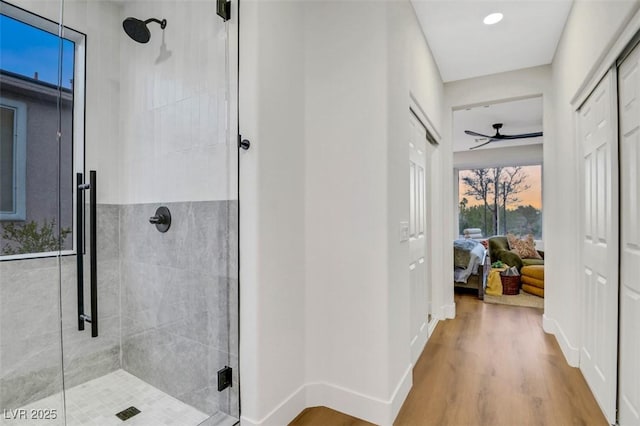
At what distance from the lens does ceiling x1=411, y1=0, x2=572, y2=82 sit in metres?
2.52

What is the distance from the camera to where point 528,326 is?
3.51 metres

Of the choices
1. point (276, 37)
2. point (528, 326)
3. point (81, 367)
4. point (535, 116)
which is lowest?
point (528, 326)

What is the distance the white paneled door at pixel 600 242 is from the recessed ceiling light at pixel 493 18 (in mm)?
923

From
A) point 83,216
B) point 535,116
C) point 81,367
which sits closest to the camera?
point 83,216

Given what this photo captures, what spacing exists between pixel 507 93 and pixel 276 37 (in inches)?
111

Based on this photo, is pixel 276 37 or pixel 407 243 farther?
pixel 407 243

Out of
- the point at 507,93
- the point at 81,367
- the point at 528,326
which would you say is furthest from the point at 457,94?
the point at 81,367

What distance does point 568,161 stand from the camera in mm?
2764

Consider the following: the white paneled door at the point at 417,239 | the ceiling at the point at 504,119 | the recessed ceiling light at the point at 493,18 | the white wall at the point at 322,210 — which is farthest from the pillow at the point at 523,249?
the white wall at the point at 322,210

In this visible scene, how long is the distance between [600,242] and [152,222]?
2741 mm

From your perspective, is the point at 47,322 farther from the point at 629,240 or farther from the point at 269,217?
the point at 629,240

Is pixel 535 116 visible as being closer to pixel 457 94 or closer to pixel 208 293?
pixel 457 94

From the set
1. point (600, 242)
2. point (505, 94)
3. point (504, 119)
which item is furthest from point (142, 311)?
point (504, 119)

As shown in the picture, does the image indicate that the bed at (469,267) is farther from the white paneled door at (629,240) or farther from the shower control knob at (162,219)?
the shower control knob at (162,219)
